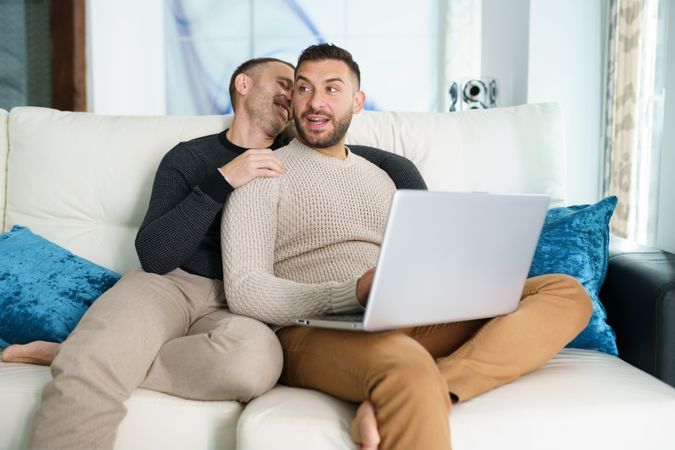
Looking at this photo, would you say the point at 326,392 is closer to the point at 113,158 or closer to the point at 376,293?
the point at 376,293

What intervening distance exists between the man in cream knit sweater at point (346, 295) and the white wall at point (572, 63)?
187cm

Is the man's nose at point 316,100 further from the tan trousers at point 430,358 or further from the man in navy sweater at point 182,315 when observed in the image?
the tan trousers at point 430,358

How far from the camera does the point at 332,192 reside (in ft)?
5.86

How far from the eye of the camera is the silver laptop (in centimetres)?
118

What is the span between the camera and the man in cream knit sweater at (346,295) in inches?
49.1

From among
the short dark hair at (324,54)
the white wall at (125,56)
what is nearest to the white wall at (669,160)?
the short dark hair at (324,54)

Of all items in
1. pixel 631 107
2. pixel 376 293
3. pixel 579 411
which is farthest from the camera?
pixel 631 107

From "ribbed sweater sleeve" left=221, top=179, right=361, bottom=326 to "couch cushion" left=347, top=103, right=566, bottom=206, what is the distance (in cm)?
60

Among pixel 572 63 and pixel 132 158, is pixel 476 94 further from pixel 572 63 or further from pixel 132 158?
pixel 132 158

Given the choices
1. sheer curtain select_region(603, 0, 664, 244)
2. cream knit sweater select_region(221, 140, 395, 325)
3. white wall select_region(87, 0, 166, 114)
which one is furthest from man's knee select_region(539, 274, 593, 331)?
white wall select_region(87, 0, 166, 114)

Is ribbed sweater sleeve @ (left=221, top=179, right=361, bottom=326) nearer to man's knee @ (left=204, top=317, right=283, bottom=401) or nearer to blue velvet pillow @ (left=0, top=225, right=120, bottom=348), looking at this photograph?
man's knee @ (left=204, top=317, right=283, bottom=401)

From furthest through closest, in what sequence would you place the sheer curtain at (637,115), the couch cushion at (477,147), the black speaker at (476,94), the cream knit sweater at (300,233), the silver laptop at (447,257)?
the black speaker at (476,94) < the sheer curtain at (637,115) < the couch cushion at (477,147) < the cream knit sweater at (300,233) < the silver laptop at (447,257)

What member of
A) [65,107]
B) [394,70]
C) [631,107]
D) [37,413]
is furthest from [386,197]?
[394,70]

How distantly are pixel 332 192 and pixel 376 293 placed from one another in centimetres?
64
